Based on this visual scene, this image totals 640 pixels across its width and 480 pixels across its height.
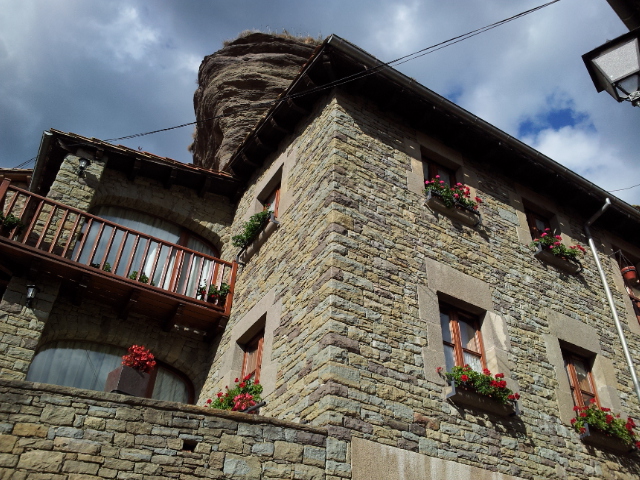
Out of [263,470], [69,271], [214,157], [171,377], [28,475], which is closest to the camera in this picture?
[28,475]

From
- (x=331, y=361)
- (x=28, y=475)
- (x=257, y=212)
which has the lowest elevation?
(x=28, y=475)

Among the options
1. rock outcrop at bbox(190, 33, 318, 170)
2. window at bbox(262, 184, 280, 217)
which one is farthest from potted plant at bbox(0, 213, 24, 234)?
rock outcrop at bbox(190, 33, 318, 170)

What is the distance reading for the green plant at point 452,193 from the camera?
8680mm

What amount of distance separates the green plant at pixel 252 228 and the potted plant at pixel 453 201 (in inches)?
102

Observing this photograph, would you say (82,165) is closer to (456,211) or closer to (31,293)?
(31,293)

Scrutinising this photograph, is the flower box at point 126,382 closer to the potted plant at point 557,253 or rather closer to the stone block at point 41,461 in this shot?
the stone block at point 41,461

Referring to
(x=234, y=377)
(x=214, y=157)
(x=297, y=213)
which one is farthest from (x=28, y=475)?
(x=214, y=157)

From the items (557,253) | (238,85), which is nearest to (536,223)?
(557,253)

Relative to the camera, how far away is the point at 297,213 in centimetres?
840

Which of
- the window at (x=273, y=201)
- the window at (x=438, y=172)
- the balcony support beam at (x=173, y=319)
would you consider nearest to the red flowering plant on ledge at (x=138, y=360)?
the balcony support beam at (x=173, y=319)

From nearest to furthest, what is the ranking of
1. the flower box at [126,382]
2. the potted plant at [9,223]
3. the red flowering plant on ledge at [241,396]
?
the flower box at [126,382] → the red flowering plant on ledge at [241,396] → the potted plant at [9,223]

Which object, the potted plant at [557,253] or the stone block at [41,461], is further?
the potted plant at [557,253]

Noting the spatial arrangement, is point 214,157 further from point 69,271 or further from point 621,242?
point 621,242

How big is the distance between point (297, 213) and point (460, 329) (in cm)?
281
